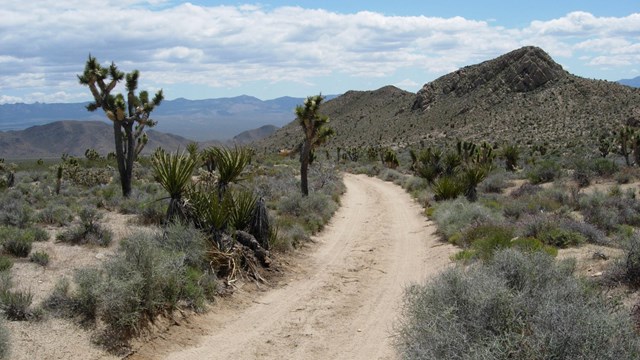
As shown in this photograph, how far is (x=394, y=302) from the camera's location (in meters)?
10.7

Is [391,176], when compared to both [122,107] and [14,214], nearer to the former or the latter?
[122,107]

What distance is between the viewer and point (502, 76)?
87.8 m

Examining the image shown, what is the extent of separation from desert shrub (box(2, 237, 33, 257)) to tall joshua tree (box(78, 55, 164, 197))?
9.73m

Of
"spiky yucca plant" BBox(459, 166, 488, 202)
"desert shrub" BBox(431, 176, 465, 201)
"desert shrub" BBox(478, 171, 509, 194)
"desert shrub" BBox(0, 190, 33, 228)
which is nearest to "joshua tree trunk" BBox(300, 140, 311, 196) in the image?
"desert shrub" BBox(431, 176, 465, 201)

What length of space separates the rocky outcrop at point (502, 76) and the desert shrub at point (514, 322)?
8210cm

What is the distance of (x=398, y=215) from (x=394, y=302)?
11.4 metres

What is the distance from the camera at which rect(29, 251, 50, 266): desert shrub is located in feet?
37.6

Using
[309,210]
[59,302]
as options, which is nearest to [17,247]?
[59,302]

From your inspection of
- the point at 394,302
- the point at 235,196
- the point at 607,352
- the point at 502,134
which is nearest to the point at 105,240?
the point at 235,196

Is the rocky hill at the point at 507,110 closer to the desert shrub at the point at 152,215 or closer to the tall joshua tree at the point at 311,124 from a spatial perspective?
the tall joshua tree at the point at 311,124

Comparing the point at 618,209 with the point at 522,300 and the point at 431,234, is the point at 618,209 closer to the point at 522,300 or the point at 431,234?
the point at 431,234

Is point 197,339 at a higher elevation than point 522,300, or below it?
below

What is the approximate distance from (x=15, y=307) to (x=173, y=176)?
497 cm

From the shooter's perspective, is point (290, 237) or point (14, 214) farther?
point (14, 214)
